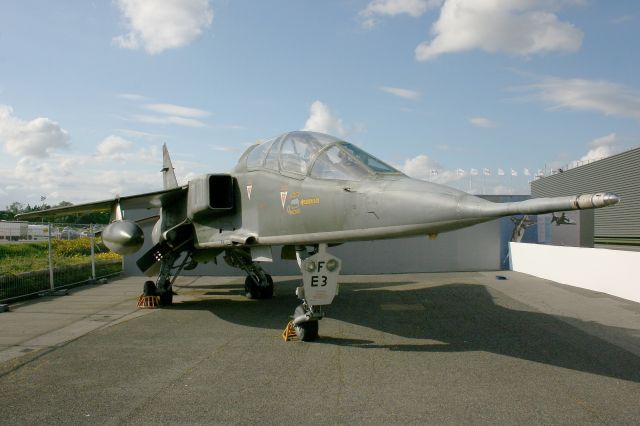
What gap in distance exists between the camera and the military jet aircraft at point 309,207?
19.0 ft

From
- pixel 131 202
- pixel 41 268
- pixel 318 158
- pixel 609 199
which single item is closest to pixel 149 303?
pixel 131 202

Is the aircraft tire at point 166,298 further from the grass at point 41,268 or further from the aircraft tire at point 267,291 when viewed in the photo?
the grass at point 41,268

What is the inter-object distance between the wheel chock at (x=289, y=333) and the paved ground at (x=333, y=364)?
12 cm

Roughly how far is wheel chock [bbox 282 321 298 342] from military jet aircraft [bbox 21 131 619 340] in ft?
0.61

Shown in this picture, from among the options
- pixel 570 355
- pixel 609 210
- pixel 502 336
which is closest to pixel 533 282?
pixel 502 336

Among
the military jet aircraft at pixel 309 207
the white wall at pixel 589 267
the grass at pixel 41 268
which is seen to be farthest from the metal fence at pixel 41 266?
the white wall at pixel 589 267

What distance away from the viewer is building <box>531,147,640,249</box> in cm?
2880

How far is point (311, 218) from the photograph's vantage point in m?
7.38

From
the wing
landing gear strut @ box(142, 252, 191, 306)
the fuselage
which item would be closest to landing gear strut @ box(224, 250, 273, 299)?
landing gear strut @ box(142, 252, 191, 306)

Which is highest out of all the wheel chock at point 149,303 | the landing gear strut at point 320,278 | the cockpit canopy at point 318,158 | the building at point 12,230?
the cockpit canopy at point 318,158

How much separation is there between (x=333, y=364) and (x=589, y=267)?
34.7ft

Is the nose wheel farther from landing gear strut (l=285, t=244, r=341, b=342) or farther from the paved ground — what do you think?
landing gear strut (l=285, t=244, r=341, b=342)

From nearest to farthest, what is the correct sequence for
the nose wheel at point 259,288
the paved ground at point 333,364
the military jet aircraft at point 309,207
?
1. the paved ground at point 333,364
2. the military jet aircraft at point 309,207
3. the nose wheel at point 259,288

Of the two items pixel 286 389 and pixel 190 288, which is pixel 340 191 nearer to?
pixel 286 389
